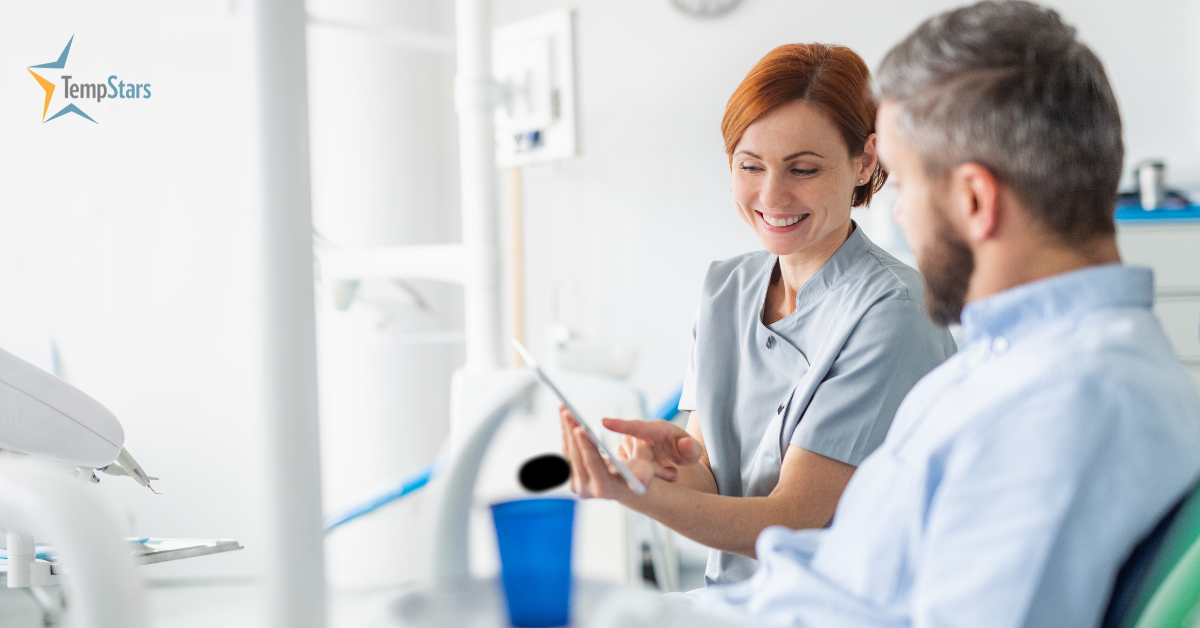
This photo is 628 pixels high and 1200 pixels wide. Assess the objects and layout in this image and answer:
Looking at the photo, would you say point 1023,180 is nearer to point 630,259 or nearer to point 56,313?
point 56,313

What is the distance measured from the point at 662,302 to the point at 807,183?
238 cm

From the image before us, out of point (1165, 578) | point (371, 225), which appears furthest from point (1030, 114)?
point (371, 225)

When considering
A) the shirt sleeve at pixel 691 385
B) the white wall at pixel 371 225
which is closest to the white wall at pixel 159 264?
the white wall at pixel 371 225

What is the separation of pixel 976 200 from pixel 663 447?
587 mm

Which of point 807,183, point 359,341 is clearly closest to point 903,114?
point 807,183

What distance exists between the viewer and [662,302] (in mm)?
3584

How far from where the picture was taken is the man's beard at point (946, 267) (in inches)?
30.1

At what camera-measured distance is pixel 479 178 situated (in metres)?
1.96

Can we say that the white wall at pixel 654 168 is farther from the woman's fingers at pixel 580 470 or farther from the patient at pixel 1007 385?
the patient at pixel 1007 385

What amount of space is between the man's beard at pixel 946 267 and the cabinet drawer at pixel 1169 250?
238 centimetres

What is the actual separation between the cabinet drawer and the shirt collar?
7.95ft

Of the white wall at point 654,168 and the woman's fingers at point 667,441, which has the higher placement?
the white wall at point 654,168

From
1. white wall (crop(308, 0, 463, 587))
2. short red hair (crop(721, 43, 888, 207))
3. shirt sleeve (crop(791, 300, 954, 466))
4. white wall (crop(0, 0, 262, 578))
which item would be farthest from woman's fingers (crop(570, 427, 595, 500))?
white wall (crop(308, 0, 463, 587))

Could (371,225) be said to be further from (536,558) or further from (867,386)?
(536,558)
